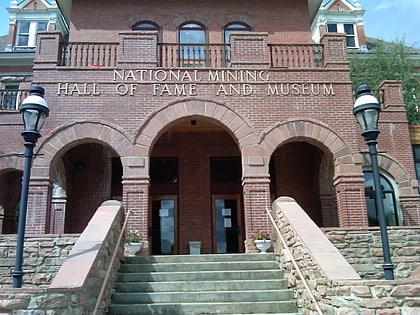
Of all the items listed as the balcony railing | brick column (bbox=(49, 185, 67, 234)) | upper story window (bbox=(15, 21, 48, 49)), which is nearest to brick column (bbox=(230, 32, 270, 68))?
the balcony railing

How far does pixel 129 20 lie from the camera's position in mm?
16109

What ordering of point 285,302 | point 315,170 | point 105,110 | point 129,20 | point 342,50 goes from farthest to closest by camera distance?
point 129,20, point 315,170, point 342,50, point 105,110, point 285,302

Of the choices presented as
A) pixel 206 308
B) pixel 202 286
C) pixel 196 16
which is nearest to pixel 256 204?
pixel 202 286

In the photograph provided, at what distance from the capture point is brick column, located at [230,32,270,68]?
41.6 feet

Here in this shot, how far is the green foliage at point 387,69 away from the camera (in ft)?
73.6

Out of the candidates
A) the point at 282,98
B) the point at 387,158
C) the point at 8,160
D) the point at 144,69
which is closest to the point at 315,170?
the point at 387,158

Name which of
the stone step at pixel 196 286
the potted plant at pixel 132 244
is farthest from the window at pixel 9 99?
the stone step at pixel 196 286

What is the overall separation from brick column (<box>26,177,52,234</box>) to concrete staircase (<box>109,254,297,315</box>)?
369cm

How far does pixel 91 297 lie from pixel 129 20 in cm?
1208

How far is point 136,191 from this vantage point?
37.6 feet

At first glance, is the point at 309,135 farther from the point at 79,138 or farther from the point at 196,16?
the point at 196,16

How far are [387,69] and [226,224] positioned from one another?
1321 centimetres

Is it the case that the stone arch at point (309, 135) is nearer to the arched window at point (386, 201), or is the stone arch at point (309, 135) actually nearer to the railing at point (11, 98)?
the arched window at point (386, 201)

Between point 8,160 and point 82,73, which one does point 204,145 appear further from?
point 8,160
